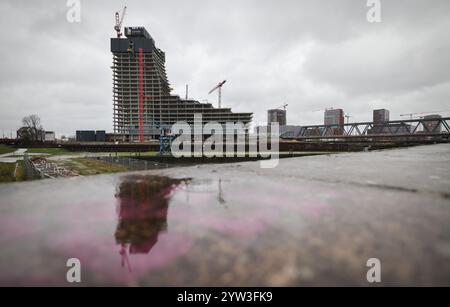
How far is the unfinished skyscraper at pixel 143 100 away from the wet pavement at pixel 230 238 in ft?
361

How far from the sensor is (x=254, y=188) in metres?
4.54

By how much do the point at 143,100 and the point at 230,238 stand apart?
5204 inches

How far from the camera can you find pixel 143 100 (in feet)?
396

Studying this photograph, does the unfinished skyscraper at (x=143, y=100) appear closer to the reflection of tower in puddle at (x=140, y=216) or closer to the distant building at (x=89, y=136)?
the distant building at (x=89, y=136)

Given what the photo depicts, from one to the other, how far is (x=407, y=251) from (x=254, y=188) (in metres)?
2.95

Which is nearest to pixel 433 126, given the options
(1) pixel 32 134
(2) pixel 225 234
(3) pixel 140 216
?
(2) pixel 225 234

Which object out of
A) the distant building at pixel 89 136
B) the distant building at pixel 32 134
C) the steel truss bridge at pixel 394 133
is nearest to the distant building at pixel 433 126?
the steel truss bridge at pixel 394 133

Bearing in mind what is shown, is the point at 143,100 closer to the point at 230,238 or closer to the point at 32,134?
the point at 32,134

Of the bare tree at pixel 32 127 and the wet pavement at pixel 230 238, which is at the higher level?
the bare tree at pixel 32 127

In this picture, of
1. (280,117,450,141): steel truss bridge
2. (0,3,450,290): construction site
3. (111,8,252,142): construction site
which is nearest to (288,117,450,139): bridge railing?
(280,117,450,141): steel truss bridge

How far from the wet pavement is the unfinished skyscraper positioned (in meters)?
110

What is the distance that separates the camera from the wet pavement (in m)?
1.51

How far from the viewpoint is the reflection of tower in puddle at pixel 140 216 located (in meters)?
2.07
